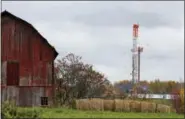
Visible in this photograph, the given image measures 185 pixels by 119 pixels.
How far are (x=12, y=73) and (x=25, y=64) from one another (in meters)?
1.23

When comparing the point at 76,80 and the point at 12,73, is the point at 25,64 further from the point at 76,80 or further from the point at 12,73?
the point at 76,80

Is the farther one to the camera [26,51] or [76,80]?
[76,80]

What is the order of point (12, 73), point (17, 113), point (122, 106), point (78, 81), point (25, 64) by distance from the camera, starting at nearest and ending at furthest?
point (17, 113) → point (12, 73) → point (25, 64) → point (122, 106) → point (78, 81)

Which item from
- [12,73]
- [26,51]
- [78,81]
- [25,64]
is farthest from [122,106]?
[78,81]

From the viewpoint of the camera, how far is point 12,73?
129ft

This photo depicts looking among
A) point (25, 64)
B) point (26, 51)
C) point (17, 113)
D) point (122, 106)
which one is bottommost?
point (122, 106)

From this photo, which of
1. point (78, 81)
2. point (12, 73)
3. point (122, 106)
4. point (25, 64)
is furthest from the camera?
point (78, 81)

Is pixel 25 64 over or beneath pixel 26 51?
beneath

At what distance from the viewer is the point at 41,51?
1597 inches

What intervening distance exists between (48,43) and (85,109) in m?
6.13

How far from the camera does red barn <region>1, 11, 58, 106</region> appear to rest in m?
39.0

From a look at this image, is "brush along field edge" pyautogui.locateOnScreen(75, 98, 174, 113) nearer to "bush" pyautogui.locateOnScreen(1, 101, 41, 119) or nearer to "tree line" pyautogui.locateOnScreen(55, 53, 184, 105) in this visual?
"tree line" pyautogui.locateOnScreen(55, 53, 184, 105)

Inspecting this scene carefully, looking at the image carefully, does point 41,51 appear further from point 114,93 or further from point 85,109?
point 114,93

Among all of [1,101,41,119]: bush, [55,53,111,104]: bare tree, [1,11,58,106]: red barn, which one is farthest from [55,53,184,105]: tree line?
[1,101,41,119]: bush
